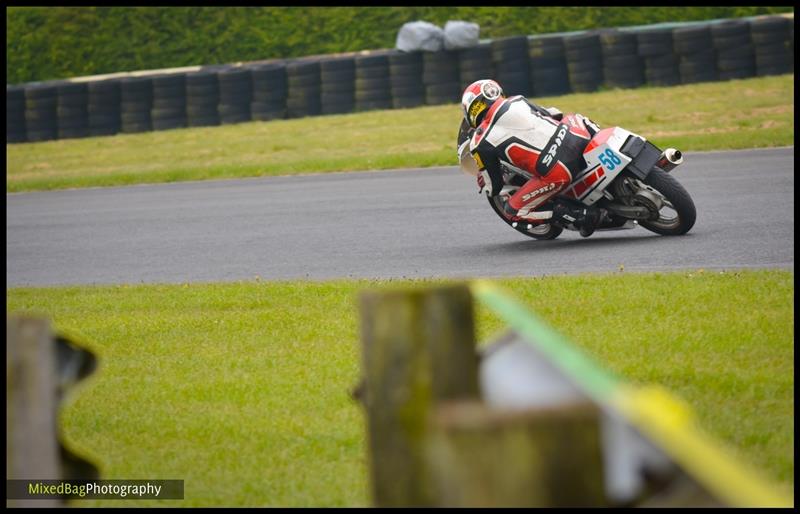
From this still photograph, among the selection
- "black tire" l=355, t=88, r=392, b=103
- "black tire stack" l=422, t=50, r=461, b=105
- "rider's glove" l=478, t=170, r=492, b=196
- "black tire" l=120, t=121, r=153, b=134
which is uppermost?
"rider's glove" l=478, t=170, r=492, b=196

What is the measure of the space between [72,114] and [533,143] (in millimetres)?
16933

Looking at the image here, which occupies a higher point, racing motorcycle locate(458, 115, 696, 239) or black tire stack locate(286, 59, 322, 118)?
racing motorcycle locate(458, 115, 696, 239)

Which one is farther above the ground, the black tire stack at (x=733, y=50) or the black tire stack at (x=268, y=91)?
the black tire stack at (x=733, y=50)

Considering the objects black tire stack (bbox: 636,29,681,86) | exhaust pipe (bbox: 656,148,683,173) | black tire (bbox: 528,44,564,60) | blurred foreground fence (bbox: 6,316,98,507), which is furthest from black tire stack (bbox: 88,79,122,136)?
blurred foreground fence (bbox: 6,316,98,507)

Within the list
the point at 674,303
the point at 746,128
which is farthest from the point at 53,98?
the point at 674,303

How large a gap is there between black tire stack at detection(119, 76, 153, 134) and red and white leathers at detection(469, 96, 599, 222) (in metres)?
15.6

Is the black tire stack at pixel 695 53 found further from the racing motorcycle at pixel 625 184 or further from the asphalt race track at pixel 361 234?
the racing motorcycle at pixel 625 184

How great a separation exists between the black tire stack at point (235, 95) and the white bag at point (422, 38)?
319 cm

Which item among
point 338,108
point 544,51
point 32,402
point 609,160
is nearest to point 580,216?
point 609,160

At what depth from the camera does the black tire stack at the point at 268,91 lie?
970 inches

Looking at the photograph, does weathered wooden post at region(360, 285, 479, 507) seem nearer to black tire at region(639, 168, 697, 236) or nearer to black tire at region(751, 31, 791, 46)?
black tire at region(639, 168, 697, 236)

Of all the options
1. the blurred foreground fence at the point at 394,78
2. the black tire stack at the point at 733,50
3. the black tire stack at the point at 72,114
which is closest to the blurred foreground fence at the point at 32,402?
the blurred foreground fence at the point at 394,78

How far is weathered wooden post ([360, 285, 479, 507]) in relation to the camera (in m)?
2.54

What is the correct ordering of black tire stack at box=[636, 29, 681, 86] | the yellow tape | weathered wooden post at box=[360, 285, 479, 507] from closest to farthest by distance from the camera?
the yellow tape, weathered wooden post at box=[360, 285, 479, 507], black tire stack at box=[636, 29, 681, 86]
